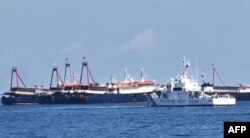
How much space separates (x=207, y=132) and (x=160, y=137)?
7133mm

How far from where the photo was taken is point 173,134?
243ft

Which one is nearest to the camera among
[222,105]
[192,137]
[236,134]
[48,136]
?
[236,134]

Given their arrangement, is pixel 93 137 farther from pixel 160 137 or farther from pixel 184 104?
pixel 184 104

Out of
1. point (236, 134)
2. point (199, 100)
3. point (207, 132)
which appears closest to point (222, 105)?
point (199, 100)

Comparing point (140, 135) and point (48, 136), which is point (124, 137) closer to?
point (140, 135)

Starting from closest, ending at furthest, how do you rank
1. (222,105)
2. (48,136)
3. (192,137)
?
(192,137), (48,136), (222,105)

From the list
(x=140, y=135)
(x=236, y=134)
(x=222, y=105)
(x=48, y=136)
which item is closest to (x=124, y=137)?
(x=140, y=135)

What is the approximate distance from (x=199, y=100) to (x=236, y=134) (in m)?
180

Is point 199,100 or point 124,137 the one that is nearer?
point 124,137

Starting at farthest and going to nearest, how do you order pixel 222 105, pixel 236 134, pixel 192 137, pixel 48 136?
1. pixel 222 105
2. pixel 48 136
3. pixel 192 137
4. pixel 236 134

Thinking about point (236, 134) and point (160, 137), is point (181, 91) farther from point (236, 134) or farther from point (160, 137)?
point (236, 134)

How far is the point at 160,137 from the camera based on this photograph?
69.3 metres

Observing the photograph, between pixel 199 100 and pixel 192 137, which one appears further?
pixel 199 100

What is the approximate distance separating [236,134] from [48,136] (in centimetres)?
5481
